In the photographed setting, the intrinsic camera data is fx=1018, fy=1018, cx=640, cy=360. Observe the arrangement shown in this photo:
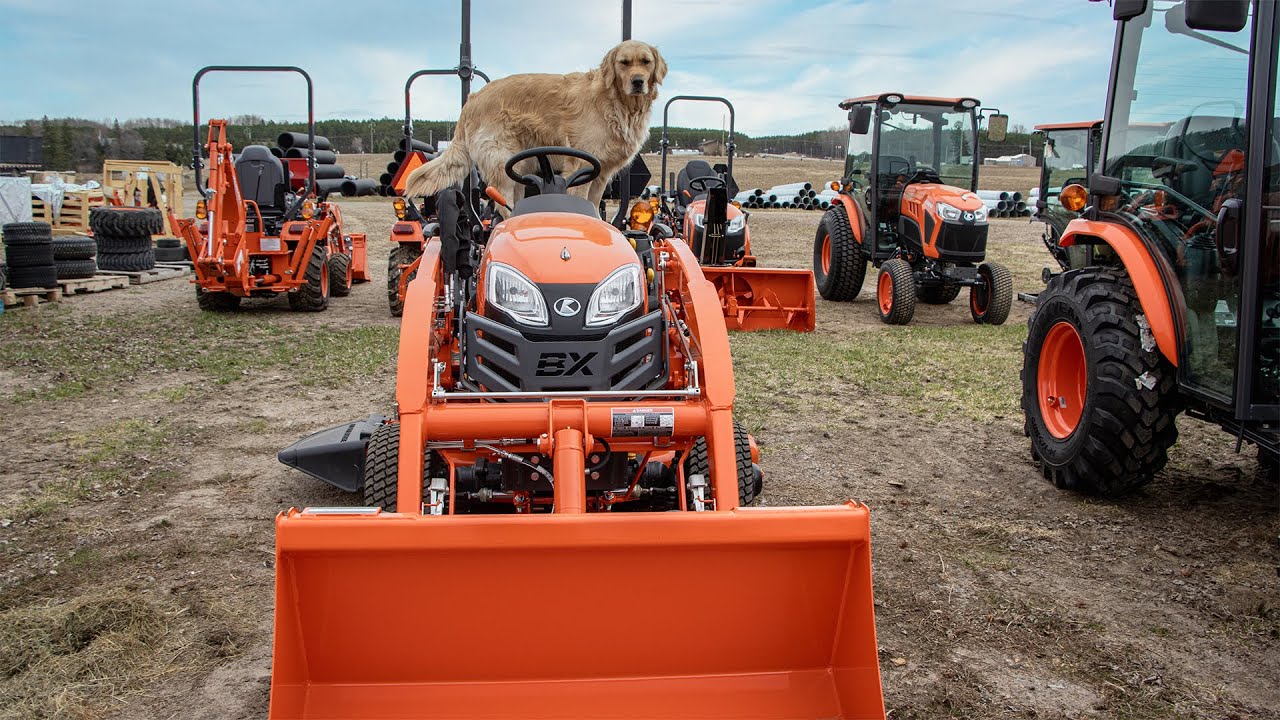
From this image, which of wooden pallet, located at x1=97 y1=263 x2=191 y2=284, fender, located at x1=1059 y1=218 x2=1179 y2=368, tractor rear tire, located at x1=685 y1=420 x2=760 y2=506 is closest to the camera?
tractor rear tire, located at x1=685 y1=420 x2=760 y2=506

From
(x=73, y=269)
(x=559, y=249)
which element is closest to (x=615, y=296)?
(x=559, y=249)

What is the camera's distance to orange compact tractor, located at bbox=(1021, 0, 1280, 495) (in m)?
3.53

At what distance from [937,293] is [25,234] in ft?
29.3

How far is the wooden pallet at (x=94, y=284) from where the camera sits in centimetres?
1020

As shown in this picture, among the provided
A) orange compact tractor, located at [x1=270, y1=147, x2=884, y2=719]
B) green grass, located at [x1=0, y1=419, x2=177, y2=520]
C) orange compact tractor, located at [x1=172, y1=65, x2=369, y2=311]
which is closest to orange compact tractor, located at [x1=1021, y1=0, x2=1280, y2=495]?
orange compact tractor, located at [x1=270, y1=147, x2=884, y2=719]

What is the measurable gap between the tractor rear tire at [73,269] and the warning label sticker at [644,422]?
9843 millimetres

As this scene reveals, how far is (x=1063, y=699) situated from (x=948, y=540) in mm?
1195

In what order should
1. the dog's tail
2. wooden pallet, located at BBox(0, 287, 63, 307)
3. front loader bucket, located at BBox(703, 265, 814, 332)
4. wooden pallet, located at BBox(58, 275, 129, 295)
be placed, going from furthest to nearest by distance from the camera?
wooden pallet, located at BBox(58, 275, 129, 295) → wooden pallet, located at BBox(0, 287, 63, 307) → front loader bucket, located at BBox(703, 265, 814, 332) → the dog's tail

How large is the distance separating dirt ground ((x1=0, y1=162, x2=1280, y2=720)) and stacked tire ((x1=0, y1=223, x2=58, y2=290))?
6.85ft

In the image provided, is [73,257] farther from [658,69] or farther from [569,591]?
[569,591]

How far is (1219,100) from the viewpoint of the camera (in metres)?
3.79

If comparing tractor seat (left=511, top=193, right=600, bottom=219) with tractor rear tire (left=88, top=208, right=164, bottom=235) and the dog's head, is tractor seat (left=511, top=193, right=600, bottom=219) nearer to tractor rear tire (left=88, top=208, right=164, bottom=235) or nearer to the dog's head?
the dog's head

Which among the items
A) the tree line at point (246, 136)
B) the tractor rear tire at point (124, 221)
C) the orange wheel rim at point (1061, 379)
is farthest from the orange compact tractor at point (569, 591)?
the tree line at point (246, 136)

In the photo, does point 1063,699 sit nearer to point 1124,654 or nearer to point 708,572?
point 1124,654
